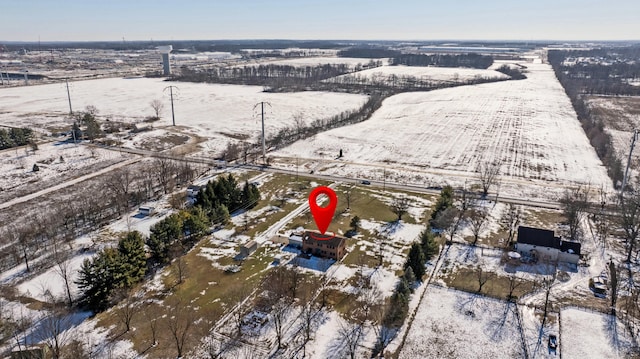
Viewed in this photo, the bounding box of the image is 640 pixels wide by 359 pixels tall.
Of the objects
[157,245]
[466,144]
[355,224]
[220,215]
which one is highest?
[466,144]

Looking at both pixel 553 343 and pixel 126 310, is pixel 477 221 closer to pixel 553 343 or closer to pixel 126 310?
pixel 553 343

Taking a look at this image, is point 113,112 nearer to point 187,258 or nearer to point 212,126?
point 212,126

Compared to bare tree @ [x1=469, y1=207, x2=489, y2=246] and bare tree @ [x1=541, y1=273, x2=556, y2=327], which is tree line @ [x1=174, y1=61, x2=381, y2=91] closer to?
bare tree @ [x1=469, y1=207, x2=489, y2=246]

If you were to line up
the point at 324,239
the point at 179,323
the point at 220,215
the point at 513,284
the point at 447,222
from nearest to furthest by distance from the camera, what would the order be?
the point at 179,323
the point at 513,284
the point at 324,239
the point at 447,222
the point at 220,215

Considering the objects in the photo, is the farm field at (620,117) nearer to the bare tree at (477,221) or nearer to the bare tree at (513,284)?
the bare tree at (477,221)

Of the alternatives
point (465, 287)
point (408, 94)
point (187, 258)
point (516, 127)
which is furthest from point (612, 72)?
point (187, 258)

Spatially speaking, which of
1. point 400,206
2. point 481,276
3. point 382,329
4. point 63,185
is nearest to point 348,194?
point 400,206

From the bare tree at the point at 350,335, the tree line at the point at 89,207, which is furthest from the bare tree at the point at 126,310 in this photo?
the bare tree at the point at 350,335

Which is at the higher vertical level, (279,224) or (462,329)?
(279,224)
